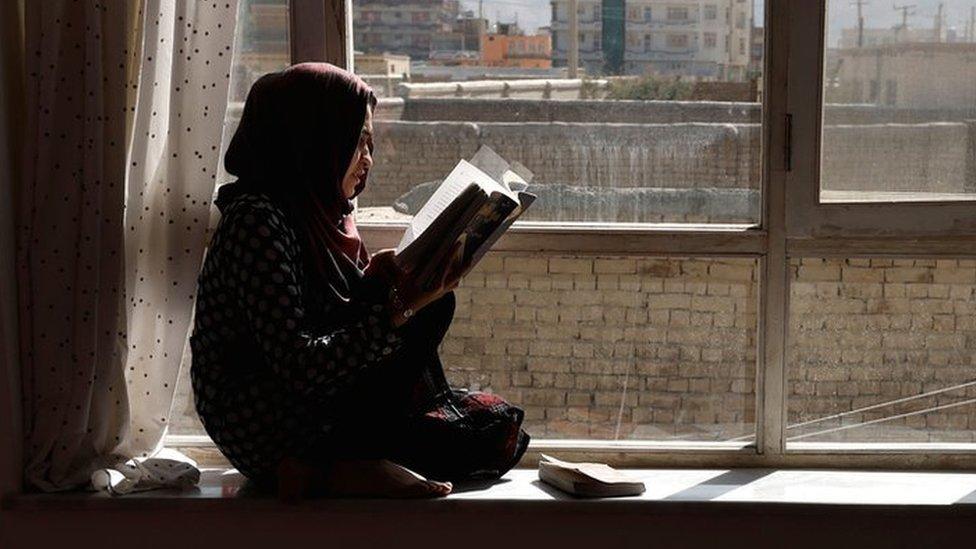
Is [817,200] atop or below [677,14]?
Answer: below

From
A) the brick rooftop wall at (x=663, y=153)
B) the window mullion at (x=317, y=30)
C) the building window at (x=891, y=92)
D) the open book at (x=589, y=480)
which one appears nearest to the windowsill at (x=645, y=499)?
the open book at (x=589, y=480)

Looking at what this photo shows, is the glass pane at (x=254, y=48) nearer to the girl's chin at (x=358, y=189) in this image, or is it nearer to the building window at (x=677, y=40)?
the girl's chin at (x=358, y=189)

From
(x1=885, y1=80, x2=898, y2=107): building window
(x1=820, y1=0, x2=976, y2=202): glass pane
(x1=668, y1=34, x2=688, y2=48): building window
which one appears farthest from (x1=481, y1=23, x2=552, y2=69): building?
(x1=885, y1=80, x2=898, y2=107): building window

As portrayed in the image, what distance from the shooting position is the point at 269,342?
8.41ft

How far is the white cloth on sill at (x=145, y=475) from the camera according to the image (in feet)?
9.20

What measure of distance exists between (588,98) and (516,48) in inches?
7.2

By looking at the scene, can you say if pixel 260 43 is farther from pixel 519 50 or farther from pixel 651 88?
pixel 651 88

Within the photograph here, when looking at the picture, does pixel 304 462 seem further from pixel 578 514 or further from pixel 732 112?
pixel 732 112

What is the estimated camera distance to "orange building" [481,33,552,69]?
2.93 m

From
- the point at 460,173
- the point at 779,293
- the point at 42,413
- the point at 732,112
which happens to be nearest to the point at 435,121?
the point at 460,173

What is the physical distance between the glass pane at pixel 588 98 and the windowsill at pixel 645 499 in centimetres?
56

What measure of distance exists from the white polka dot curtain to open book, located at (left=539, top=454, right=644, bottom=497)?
2.63 ft

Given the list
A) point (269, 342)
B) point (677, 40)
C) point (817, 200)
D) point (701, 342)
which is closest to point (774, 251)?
point (817, 200)

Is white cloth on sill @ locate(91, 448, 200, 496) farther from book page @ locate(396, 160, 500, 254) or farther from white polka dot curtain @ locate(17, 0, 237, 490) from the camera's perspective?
book page @ locate(396, 160, 500, 254)
